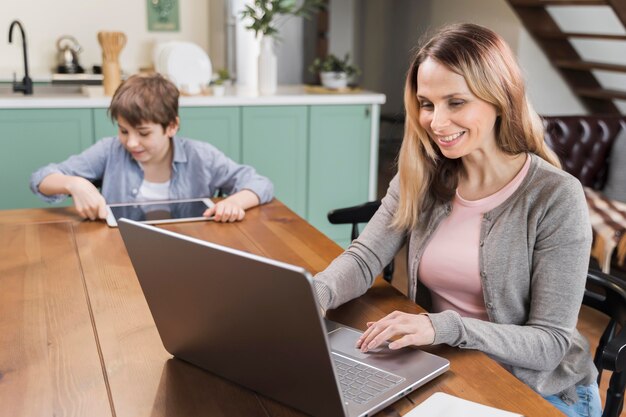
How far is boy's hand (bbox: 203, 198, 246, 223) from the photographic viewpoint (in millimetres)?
2021

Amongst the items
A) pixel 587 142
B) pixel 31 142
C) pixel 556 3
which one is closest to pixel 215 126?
pixel 31 142

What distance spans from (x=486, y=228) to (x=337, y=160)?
101 inches

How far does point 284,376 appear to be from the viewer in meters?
1.00

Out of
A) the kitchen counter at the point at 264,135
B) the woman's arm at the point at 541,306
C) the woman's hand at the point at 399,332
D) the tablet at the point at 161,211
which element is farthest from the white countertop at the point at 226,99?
the woman's hand at the point at 399,332

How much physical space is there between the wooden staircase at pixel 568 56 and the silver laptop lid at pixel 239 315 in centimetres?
367

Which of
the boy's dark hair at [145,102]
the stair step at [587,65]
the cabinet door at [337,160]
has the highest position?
the stair step at [587,65]

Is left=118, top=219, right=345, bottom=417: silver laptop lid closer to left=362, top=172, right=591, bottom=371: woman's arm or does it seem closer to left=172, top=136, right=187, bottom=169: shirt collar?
left=362, top=172, right=591, bottom=371: woman's arm

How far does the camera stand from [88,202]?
2031 millimetres

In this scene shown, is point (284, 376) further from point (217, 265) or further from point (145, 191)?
point (145, 191)

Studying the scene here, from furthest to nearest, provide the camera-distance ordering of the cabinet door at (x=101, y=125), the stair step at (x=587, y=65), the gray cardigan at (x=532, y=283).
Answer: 1. the stair step at (x=587, y=65)
2. the cabinet door at (x=101, y=125)
3. the gray cardigan at (x=532, y=283)

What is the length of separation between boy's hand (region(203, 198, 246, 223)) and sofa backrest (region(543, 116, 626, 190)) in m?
2.30

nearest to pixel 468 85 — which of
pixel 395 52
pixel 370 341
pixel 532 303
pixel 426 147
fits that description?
pixel 426 147

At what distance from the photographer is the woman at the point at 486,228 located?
4.41ft

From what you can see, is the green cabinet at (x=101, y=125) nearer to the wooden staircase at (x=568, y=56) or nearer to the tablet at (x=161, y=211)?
the tablet at (x=161, y=211)
